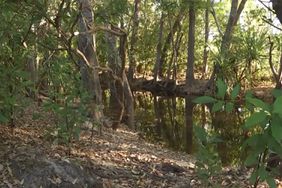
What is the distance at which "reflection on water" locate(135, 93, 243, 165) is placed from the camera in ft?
43.1

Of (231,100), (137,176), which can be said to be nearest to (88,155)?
(137,176)

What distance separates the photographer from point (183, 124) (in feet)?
59.9

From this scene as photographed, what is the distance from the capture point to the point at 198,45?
34.3 metres

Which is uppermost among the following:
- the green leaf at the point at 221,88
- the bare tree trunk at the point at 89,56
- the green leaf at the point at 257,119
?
the bare tree trunk at the point at 89,56

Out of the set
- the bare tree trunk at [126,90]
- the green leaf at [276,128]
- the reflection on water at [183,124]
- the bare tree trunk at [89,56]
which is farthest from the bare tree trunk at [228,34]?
the green leaf at [276,128]

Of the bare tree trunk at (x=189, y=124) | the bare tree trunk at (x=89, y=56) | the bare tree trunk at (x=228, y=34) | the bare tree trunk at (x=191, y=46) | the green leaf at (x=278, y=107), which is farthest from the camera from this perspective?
the bare tree trunk at (x=191, y=46)

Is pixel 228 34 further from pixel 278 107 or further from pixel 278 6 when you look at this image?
pixel 278 107

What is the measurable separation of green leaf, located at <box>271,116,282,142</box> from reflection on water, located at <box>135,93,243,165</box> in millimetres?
7099

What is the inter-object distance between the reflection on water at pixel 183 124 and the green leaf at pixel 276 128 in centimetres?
710

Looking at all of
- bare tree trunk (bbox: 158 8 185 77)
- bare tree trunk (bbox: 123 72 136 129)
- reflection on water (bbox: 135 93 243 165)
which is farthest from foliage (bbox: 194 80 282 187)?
bare tree trunk (bbox: 158 8 185 77)

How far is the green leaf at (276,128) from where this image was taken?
2.39 m

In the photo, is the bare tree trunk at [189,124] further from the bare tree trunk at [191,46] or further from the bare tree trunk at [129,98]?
the bare tree trunk at [129,98]

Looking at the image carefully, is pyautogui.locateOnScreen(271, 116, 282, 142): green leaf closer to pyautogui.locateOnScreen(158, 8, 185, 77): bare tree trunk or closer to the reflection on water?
the reflection on water

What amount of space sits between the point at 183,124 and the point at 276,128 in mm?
15915
